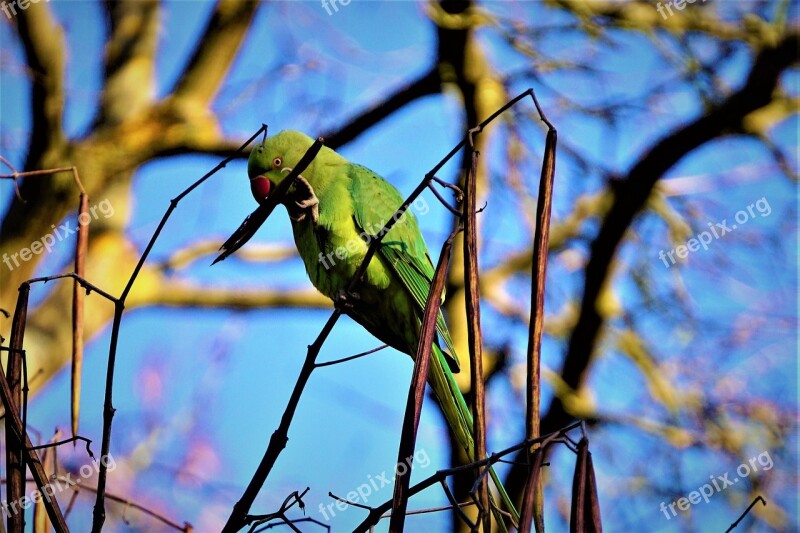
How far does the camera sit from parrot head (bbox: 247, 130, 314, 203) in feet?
8.35

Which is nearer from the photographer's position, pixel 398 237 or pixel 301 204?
pixel 301 204

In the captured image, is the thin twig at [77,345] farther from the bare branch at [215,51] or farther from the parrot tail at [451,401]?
the bare branch at [215,51]

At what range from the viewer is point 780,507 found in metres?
5.27

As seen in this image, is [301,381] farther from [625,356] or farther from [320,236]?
[625,356]

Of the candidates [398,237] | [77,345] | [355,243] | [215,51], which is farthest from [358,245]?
[215,51]

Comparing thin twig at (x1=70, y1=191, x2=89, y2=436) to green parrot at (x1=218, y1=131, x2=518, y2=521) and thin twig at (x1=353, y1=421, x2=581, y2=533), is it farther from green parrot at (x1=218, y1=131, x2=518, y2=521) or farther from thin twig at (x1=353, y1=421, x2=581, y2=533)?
green parrot at (x1=218, y1=131, x2=518, y2=521)

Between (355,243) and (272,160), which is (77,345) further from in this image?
(272,160)

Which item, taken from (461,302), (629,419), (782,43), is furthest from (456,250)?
(782,43)

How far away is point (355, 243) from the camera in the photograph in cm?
246

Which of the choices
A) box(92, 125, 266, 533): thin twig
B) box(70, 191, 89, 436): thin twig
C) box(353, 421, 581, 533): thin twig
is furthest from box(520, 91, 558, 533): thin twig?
box(70, 191, 89, 436): thin twig

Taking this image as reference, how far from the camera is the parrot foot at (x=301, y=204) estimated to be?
241 cm

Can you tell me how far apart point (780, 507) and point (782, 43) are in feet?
10.5

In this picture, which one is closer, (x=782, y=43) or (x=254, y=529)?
(x=254, y=529)

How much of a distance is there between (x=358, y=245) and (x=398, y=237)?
0.20 meters
